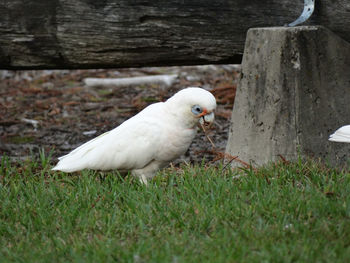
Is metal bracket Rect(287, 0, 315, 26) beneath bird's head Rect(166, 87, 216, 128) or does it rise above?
Result: above

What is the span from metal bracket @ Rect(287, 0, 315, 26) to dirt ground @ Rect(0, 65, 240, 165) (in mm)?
1598

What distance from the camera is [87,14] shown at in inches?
190

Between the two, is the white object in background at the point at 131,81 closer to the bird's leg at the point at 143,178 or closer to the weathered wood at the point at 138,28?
the weathered wood at the point at 138,28

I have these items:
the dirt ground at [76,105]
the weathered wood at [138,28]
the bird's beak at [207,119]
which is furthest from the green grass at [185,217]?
→ the dirt ground at [76,105]

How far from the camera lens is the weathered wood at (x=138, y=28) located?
4707 mm

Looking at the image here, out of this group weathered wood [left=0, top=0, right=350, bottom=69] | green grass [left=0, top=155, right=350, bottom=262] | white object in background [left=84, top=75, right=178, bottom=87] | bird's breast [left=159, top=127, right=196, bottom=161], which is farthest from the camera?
white object in background [left=84, top=75, right=178, bottom=87]

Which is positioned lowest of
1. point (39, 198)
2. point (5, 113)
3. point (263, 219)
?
point (5, 113)

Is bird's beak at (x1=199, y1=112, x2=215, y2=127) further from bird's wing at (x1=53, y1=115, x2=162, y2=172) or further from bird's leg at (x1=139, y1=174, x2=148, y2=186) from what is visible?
bird's leg at (x1=139, y1=174, x2=148, y2=186)

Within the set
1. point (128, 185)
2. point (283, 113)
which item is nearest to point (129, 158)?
point (128, 185)

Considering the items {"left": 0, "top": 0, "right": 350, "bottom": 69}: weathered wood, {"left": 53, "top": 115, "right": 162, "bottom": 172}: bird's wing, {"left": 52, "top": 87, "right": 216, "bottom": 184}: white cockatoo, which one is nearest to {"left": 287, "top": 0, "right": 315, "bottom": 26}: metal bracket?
{"left": 0, "top": 0, "right": 350, "bottom": 69}: weathered wood

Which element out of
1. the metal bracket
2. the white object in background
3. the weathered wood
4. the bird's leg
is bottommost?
the white object in background

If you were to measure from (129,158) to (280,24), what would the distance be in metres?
1.63

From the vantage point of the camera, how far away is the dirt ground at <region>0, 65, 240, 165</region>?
627 cm

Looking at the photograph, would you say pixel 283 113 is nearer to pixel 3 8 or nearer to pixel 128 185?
pixel 128 185
